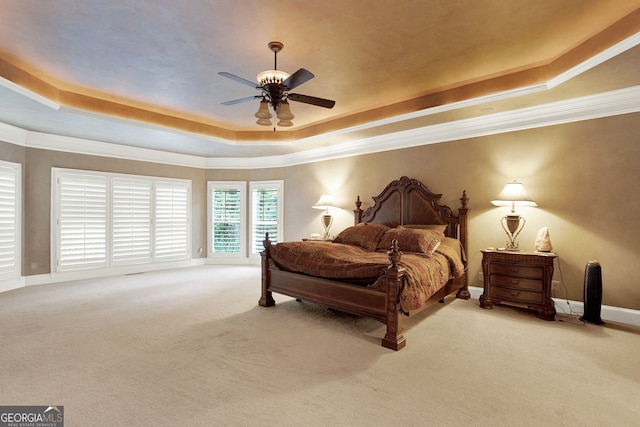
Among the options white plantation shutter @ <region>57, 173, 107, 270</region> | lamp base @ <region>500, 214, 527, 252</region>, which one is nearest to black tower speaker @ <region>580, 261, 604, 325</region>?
lamp base @ <region>500, 214, 527, 252</region>

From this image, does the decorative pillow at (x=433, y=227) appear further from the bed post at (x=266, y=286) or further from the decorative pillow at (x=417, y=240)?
the bed post at (x=266, y=286)

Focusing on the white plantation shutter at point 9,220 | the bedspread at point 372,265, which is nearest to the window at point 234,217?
the white plantation shutter at point 9,220

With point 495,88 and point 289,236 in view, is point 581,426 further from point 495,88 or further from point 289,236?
point 289,236

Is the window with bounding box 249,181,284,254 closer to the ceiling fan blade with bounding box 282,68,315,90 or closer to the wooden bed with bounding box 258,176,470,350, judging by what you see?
the wooden bed with bounding box 258,176,470,350

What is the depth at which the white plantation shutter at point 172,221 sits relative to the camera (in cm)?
660

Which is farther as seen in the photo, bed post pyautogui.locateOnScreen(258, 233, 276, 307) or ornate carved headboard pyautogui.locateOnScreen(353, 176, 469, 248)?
ornate carved headboard pyautogui.locateOnScreen(353, 176, 469, 248)

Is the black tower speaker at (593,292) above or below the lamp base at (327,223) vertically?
below

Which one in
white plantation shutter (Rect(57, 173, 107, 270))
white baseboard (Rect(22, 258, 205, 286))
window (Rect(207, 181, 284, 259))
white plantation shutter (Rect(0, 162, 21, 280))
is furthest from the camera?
window (Rect(207, 181, 284, 259))

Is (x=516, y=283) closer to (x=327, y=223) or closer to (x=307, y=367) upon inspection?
(x=307, y=367)

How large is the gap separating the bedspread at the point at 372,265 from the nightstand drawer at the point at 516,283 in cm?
41

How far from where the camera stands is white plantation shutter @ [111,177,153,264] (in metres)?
5.98

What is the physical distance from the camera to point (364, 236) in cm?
451

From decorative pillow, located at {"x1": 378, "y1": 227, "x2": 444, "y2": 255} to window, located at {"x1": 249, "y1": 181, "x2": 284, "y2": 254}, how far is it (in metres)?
3.43

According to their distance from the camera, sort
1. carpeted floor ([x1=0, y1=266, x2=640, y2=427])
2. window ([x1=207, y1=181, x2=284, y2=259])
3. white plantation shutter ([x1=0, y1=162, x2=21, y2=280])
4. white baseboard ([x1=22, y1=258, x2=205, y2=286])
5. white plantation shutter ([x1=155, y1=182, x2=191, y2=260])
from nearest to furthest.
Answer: carpeted floor ([x1=0, y1=266, x2=640, y2=427]) → white plantation shutter ([x1=0, y1=162, x2=21, y2=280]) → white baseboard ([x1=22, y1=258, x2=205, y2=286]) → white plantation shutter ([x1=155, y1=182, x2=191, y2=260]) → window ([x1=207, y1=181, x2=284, y2=259])
